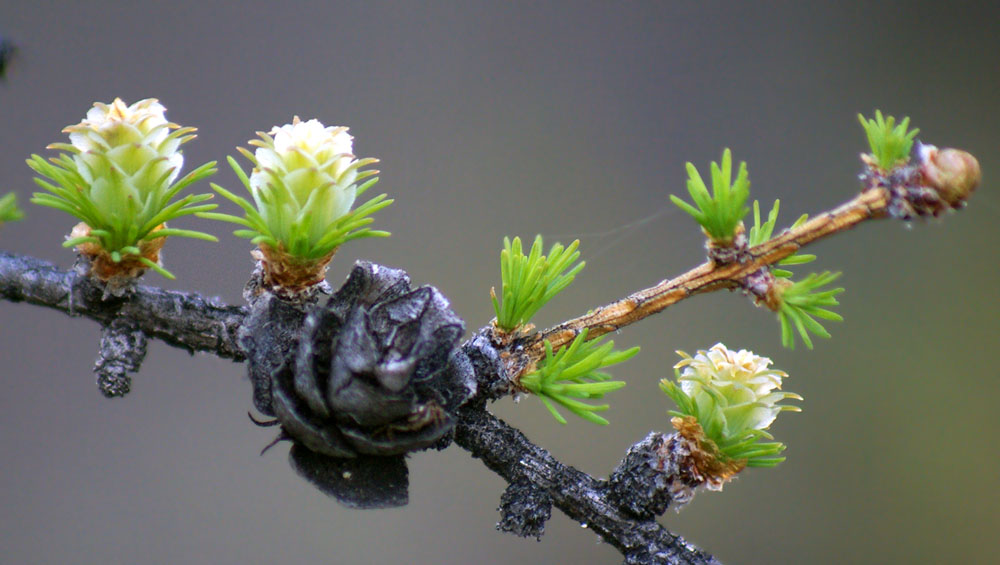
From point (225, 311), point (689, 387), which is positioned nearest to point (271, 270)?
point (225, 311)

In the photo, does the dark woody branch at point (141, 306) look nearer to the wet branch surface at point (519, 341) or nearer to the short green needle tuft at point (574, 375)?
the wet branch surface at point (519, 341)

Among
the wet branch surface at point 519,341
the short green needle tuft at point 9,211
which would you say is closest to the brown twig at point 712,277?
the wet branch surface at point 519,341

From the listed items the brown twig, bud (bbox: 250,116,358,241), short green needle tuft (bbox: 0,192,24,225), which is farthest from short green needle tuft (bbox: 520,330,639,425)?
short green needle tuft (bbox: 0,192,24,225)

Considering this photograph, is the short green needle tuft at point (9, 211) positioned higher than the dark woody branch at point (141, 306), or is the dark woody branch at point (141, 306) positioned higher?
the short green needle tuft at point (9, 211)


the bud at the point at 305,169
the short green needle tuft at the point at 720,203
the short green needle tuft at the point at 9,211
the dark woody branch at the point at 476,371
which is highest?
the short green needle tuft at the point at 720,203

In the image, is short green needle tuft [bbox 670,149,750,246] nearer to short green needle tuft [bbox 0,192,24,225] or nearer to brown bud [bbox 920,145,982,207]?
brown bud [bbox 920,145,982,207]

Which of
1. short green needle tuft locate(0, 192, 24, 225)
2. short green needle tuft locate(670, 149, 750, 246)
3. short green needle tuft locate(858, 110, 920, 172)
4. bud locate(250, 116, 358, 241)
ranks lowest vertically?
short green needle tuft locate(0, 192, 24, 225)

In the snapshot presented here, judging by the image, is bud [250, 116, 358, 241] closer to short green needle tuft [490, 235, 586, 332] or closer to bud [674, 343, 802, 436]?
short green needle tuft [490, 235, 586, 332]

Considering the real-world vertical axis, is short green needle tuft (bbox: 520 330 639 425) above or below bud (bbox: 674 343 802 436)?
below

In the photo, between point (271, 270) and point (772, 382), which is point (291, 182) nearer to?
point (271, 270)

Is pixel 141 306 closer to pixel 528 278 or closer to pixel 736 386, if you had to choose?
pixel 528 278
